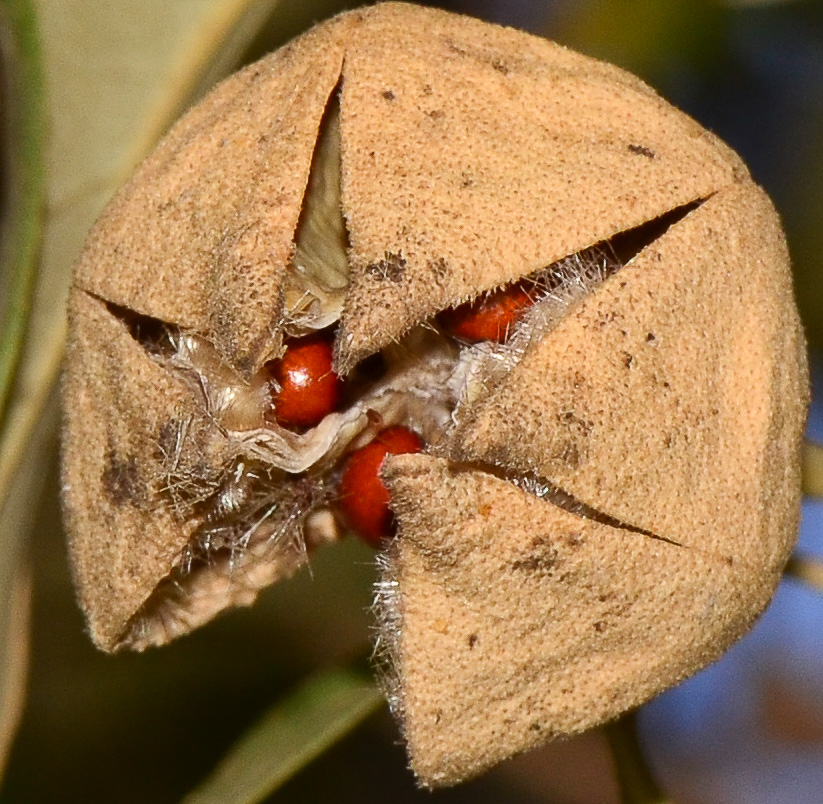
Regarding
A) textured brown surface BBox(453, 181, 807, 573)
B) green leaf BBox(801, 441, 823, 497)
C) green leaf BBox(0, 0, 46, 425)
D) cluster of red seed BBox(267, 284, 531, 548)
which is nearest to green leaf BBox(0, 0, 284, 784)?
green leaf BBox(0, 0, 46, 425)

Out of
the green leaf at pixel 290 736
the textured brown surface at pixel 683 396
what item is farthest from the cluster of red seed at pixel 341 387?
the green leaf at pixel 290 736

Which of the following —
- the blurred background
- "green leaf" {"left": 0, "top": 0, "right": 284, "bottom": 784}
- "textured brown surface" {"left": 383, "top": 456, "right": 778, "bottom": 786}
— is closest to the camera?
"textured brown surface" {"left": 383, "top": 456, "right": 778, "bottom": 786}

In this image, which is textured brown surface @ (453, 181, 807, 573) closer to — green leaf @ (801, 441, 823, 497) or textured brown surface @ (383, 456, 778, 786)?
textured brown surface @ (383, 456, 778, 786)

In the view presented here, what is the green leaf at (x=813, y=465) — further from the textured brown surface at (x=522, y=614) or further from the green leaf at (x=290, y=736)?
the green leaf at (x=290, y=736)

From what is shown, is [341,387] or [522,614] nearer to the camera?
[522,614]

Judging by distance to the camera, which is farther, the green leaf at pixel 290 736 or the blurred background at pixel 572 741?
the blurred background at pixel 572 741

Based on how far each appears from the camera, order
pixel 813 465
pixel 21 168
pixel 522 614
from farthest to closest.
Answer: pixel 21 168 → pixel 813 465 → pixel 522 614

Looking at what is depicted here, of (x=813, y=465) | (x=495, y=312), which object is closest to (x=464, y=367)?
(x=495, y=312)

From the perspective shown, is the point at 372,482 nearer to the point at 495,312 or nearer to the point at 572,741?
the point at 495,312
